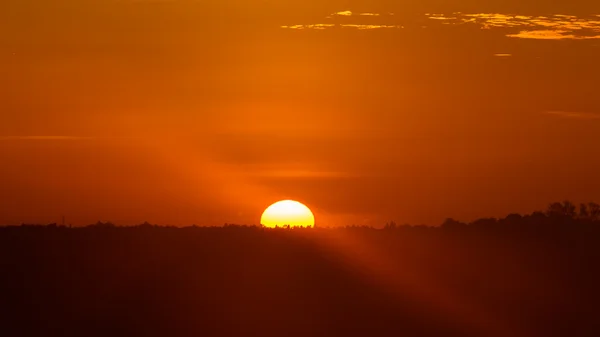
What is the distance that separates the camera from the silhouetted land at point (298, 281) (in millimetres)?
26375

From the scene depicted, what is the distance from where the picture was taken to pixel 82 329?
25.7 meters

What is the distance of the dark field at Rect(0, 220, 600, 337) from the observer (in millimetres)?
26375

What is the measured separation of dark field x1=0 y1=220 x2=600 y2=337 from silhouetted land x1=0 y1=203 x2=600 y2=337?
0.04 meters

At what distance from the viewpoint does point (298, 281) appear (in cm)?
2803

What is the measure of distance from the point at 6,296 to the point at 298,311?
697cm

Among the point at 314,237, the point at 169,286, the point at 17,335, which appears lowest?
the point at 17,335

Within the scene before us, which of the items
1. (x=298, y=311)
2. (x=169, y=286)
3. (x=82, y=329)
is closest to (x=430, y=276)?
(x=298, y=311)

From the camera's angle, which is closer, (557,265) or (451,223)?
(557,265)

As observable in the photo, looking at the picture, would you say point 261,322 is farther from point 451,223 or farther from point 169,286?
point 451,223

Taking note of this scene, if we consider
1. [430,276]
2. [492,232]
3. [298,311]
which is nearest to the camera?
[298,311]

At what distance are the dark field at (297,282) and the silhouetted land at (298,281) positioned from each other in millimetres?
37

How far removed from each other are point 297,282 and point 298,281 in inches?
1.8

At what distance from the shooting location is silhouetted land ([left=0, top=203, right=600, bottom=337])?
26.4 m

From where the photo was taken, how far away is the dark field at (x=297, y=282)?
86.5 feet
